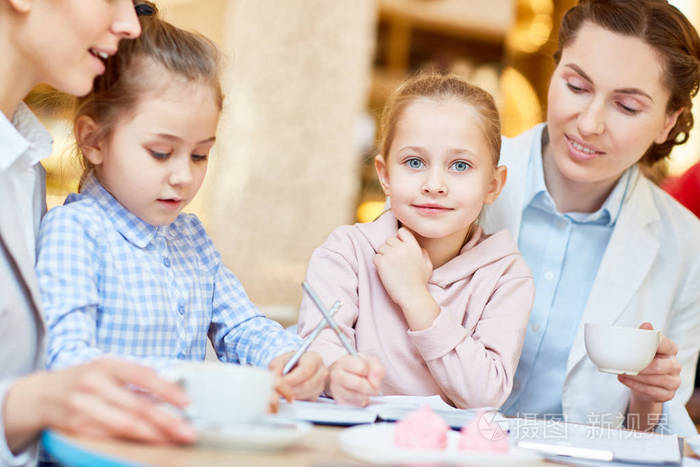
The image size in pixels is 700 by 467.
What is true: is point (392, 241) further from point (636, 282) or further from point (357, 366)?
point (636, 282)

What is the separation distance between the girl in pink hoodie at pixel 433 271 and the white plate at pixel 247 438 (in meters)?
0.54

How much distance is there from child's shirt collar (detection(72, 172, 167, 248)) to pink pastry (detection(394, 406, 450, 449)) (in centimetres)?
62

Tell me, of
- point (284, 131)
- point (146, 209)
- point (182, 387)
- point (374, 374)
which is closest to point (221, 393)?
point (182, 387)

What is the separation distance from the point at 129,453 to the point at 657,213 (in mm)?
1579

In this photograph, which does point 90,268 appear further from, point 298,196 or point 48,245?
point 298,196

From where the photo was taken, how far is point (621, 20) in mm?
1771

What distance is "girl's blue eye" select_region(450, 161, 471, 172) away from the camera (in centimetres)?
148

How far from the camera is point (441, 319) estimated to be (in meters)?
1.34

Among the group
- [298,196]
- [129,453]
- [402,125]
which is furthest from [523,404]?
[298,196]

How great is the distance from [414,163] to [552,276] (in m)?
0.59

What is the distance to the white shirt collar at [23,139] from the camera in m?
1.12

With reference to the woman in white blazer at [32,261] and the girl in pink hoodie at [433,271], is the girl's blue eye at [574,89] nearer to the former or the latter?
the girl in pink hoodie at [433,271]

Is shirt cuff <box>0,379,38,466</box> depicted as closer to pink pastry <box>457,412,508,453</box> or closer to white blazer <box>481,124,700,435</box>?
pink pastry <box>457,412,508,453</box>

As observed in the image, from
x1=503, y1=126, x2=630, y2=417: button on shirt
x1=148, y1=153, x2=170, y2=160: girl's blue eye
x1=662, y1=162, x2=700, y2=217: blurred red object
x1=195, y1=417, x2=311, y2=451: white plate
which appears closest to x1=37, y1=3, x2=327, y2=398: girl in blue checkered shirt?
x1=148, y1=153, x2=170, y2=160: girl's blue eye
